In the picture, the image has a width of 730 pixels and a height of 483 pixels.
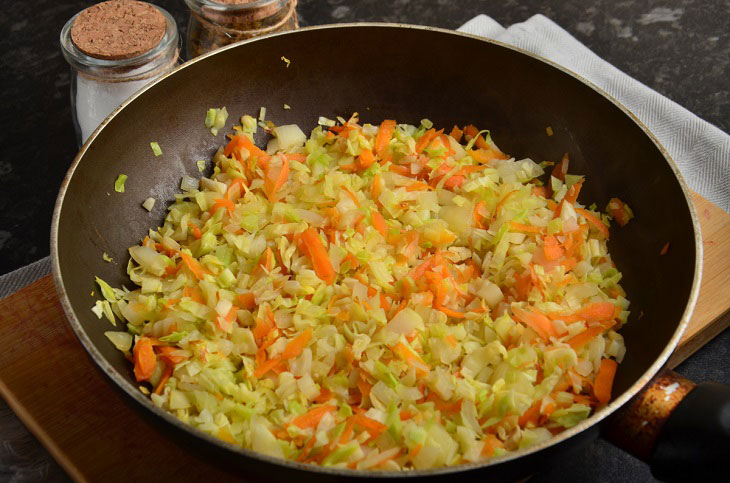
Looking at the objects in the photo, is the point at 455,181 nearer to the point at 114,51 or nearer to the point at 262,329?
the point at 262,329

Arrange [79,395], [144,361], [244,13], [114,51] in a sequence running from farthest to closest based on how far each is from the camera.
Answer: [244,13] → [114,51] → [79,395] → [144,361]

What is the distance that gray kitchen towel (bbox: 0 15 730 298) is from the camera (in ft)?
5.90

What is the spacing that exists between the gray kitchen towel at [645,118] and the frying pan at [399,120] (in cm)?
34

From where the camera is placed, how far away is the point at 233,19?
1.73 meters

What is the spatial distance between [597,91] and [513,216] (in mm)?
320

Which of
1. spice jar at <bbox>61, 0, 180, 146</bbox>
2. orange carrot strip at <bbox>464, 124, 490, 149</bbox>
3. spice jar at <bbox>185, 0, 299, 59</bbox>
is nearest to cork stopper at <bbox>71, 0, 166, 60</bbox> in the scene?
spice jar at <bbox>61, 0, 180, 146</bbox>

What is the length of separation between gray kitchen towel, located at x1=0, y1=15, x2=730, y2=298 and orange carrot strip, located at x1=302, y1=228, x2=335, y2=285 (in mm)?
645

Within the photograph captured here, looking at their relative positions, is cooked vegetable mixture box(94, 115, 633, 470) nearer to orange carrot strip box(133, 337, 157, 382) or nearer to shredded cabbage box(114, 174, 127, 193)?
orange carrot strip box(133, 337, 157, 382)

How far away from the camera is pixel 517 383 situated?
1218mm

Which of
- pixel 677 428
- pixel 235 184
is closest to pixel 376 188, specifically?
pixel 235 184

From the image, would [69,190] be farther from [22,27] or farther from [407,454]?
[22,27]

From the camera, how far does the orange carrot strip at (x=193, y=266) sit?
1390 millimetres

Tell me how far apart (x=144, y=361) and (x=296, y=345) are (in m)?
0.26

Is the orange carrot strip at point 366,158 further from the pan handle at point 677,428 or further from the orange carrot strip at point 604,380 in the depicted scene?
the pan handle at point 677,428
